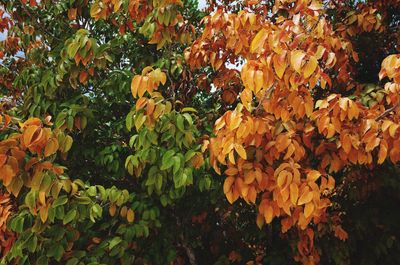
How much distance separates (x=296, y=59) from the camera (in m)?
1.85

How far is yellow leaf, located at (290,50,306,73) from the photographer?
6.01 feet

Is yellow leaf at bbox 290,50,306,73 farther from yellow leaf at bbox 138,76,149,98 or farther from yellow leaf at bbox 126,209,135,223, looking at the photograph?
yellow leaf at bbox 126,209,135,223

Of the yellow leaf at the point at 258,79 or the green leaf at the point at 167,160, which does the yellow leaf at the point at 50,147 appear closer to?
the green leaf at the point at 167,160

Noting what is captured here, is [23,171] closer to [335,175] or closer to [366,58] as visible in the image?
[335,175]

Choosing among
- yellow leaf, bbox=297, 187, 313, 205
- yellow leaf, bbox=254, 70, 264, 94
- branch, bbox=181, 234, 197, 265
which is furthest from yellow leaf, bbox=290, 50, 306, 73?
branch, bbox=181, 234, 197, 265

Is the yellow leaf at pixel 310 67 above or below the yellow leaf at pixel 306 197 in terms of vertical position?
above

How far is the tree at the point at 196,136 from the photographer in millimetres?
2090

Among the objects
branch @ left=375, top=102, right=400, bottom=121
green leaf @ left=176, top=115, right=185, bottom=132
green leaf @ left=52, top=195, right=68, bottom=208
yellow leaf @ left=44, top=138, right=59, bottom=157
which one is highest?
yellow leaf @ left=44, top=138, right=59, bottom=157

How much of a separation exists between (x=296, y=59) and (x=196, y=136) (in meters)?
1.26

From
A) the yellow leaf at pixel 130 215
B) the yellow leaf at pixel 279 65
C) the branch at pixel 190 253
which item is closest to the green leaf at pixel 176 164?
the yellow leaf at pixel 130 215

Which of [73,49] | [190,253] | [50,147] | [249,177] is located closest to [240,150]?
[249,177]

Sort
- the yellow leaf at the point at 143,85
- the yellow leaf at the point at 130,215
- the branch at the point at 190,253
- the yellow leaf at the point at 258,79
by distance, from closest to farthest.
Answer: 1. the yellow leaf at the point at 258,79
2. the yellow leaf at the point at 143,85
3. the yellow leaf at the point at 130,215
4. the branch at the point at 190,253

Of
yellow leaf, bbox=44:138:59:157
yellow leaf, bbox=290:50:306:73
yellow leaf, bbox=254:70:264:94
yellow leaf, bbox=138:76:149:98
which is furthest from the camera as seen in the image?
yellow leaf, bbox=138:76:149:98

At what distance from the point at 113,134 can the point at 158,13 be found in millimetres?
1201
